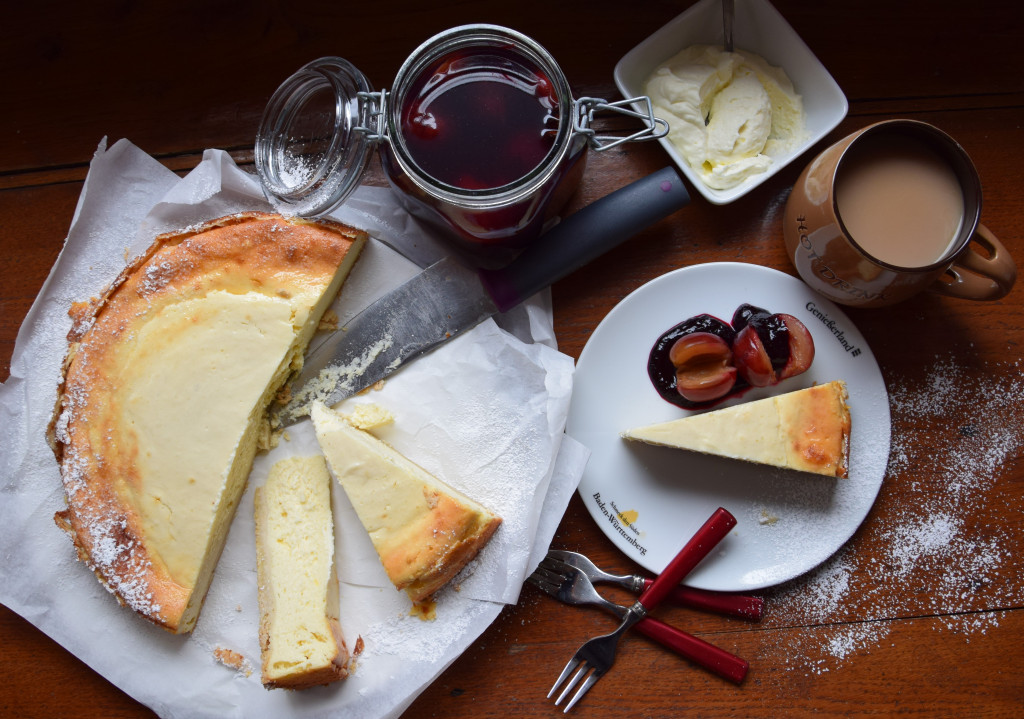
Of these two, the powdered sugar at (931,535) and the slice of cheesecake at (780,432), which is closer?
the slice of cheesecake at (780,432)

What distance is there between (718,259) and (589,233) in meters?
0.49

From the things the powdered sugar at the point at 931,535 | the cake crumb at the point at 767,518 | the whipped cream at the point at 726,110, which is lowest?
the powdered sugar at the point at 931,535

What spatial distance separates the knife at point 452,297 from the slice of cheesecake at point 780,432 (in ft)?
1.99

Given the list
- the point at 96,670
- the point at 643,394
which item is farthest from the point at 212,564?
the point at 643,394

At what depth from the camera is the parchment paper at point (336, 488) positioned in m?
2.29

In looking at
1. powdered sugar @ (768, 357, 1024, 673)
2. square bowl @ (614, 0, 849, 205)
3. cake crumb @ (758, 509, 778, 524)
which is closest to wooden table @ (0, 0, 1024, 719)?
powdered sugar @ (768, 357, 1024, 673)

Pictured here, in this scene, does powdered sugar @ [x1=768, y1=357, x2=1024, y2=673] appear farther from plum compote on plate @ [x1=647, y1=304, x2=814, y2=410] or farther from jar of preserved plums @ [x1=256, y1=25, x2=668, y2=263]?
jar of preserved plums @ [x1=256, y1=25, x2=668, y2=263]

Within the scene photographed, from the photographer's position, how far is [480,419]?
2.34 metres

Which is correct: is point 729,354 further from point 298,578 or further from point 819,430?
point 298,578

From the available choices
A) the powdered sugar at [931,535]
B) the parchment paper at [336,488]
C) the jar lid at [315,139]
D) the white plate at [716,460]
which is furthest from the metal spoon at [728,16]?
the powdered sugar at [931,535]

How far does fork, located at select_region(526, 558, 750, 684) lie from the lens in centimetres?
232

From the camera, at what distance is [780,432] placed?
2.25 metres

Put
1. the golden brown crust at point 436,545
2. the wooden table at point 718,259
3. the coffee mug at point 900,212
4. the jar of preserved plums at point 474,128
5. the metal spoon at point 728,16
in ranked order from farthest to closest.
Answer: the wooden table at point 718,259 < the metal spoon at point 728,16 < the golden brown crust at point 436,545 < the coffee mug at point 900,212 < the jar of preserved plums at point 474,128

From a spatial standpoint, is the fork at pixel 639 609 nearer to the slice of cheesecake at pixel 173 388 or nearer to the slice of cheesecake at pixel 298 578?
the slice of cheesecake at pixel 298 578
